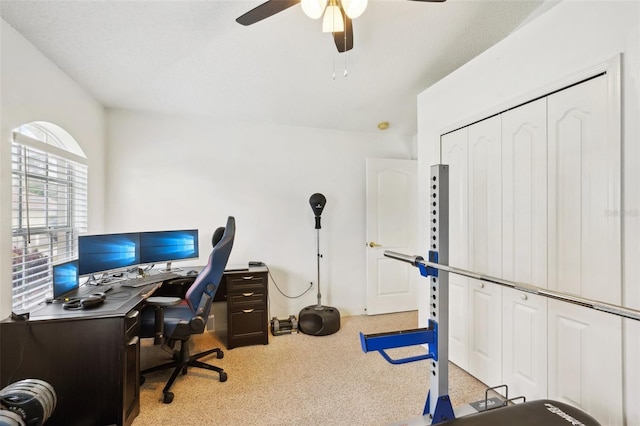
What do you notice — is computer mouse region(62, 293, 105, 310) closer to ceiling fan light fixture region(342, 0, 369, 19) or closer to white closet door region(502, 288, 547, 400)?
ceiling fan light fixture region(342, 0, 369, 19)

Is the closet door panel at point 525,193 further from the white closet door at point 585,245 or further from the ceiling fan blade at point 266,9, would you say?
the ceiling fan blade at point 266,9

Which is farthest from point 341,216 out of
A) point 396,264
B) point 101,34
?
point 101,34

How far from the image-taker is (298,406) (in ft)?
6.44

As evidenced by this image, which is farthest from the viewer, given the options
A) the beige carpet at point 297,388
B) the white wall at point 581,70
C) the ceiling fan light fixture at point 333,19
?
the beige carpet at point 297,388

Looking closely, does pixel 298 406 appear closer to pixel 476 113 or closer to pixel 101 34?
pixel 476 113

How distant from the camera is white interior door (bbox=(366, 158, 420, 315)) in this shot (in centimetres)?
371

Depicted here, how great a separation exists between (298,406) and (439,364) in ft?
3.42

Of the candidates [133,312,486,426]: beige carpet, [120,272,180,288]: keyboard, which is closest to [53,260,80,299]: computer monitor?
[120,272,180,288]: keyboard

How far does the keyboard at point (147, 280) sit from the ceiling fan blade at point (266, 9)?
2119mm

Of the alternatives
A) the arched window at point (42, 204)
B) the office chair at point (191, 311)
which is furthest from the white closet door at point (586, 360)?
the arched window at point (42, 204)

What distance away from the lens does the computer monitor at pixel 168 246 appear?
273cm

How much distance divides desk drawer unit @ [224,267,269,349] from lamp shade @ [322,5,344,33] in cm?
227

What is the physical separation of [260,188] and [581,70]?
2.95 metres

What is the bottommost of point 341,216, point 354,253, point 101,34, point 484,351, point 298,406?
point 298,406
